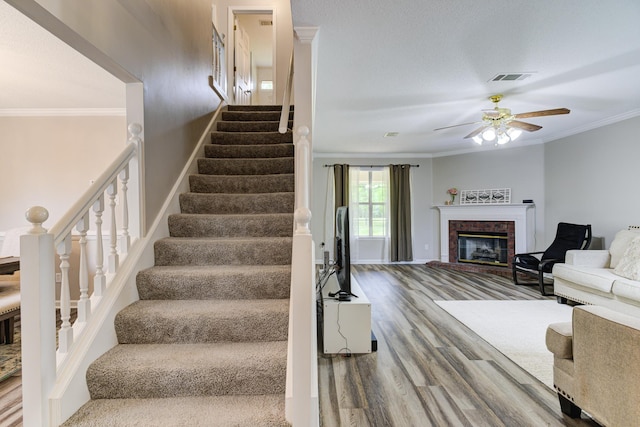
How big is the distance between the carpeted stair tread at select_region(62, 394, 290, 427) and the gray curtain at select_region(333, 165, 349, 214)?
5.35 meters

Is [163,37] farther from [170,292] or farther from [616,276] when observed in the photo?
[616,276]

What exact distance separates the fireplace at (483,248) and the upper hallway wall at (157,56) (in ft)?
17.8

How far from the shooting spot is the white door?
5.54 m

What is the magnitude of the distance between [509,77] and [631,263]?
249 centimetres

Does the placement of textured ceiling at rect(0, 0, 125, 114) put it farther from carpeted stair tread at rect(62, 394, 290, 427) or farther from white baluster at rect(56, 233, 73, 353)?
carpeted stair tread at rect(62, 394, 290, 427)

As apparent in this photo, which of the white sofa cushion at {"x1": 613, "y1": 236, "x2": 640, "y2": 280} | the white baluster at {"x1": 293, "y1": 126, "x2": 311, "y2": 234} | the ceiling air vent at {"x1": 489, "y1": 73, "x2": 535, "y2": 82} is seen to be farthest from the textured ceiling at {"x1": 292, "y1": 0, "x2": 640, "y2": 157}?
the white sofa cushion at {"x1": 613, "y1": 236, "x2": 640, "y2": 280}

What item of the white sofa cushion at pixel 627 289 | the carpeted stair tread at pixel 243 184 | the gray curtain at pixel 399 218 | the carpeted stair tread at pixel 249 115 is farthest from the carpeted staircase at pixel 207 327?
the gray curtain at pixel 399 218

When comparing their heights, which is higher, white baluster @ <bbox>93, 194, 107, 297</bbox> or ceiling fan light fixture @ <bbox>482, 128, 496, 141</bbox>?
ceiling fan light fixture @ <bbox>482, 128, 496, 141</bbox>

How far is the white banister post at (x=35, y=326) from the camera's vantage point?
53.5 inches

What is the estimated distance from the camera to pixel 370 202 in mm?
6992

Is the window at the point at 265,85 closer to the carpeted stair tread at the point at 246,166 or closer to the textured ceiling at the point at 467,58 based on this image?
the textured ceiling at the point at 467,58

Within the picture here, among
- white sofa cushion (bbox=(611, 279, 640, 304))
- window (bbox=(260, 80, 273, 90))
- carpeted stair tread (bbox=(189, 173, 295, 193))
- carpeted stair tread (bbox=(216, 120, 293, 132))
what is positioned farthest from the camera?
window (bbox=(260, 80, 273, 90))

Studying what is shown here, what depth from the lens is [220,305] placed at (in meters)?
1.95

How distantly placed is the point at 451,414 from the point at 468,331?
4.83 ft
